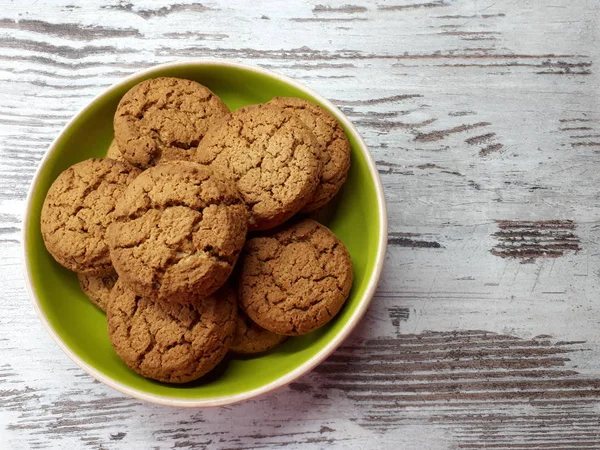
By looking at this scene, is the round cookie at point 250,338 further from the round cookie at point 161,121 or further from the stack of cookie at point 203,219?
the round cookie at point 161,121

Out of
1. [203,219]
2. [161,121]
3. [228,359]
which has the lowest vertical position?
[228,359]

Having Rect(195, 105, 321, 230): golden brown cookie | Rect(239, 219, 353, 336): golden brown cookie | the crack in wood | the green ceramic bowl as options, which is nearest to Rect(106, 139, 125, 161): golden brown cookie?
the green ceramic bowl

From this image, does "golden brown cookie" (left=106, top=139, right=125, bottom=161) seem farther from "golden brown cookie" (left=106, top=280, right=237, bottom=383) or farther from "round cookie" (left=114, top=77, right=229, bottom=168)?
"golden brown cookie" (left=106, top=280, right=237, bottom=383)

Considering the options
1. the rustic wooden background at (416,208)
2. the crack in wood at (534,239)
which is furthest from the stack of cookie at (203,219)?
the crack in wood at (534,239)


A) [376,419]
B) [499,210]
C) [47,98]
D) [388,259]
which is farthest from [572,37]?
[47,98]

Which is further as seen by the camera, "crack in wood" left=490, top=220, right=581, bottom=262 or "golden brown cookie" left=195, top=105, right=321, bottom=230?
"crack in wood" left=490, top=220, right=581, bottom=262

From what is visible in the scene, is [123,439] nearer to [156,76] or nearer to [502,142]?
[156,76]

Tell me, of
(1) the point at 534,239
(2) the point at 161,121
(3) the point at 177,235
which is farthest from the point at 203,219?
(1) the point at 534,239

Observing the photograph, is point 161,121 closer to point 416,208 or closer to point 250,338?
point 250,338
